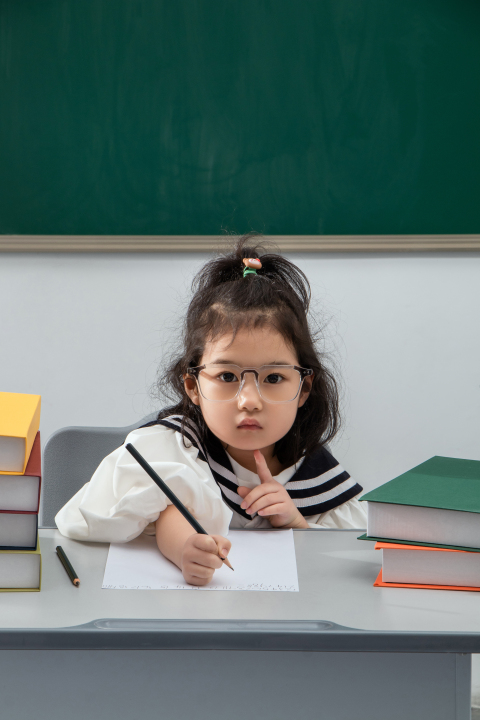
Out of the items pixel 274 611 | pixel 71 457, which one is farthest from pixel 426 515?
pixel 71 457

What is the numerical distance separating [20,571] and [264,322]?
0.53 m

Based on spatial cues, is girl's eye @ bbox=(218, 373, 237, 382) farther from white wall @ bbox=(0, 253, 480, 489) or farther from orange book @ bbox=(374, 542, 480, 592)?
white wall @ bbox=(0, 253, 480, 489)

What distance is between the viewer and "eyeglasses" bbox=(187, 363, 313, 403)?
931 mm

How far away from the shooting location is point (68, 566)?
66 centimetres

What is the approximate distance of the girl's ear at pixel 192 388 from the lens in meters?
1.06

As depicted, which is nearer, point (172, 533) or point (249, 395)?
point (172, 533)

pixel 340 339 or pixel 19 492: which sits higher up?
pixel 340 339

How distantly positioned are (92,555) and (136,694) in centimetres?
20

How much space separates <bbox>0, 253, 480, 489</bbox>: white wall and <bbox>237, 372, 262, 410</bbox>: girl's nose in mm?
1024

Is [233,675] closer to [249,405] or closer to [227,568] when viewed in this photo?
[227,568]

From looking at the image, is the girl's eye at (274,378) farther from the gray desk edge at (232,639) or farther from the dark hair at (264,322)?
the gray desk edge at (232,639)

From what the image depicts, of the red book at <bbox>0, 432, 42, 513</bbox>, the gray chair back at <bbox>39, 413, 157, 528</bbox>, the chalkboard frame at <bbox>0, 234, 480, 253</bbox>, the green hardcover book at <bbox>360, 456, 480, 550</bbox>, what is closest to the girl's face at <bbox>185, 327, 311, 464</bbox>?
the green hardcover book at <bbox>360, 456, 480, 550</bbox>
